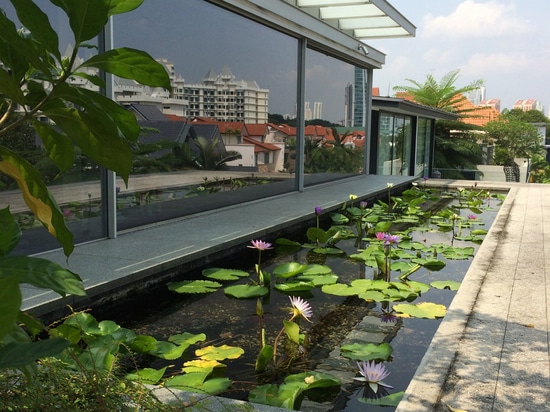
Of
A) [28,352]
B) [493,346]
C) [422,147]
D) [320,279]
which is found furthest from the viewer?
[422,147]

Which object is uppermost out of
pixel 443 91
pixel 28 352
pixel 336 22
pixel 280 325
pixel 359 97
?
pixel 336 22

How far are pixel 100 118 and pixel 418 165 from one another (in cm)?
2021

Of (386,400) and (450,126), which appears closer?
(386,400)

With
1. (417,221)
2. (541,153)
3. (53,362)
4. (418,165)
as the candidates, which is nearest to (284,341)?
(53,362)

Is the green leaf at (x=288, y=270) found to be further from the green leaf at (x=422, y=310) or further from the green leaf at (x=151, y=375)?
the green leaf at (x=151, y=375)

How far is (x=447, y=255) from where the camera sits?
6.08 metres

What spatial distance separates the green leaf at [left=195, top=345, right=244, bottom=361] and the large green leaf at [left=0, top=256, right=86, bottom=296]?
262 cm

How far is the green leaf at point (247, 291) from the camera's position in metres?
4.38

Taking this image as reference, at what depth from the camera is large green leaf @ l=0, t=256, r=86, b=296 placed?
0.58m

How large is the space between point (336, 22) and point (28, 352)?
1240cm

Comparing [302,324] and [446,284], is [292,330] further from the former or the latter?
[446,284]

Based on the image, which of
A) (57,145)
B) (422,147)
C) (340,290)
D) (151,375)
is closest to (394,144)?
(422,147)

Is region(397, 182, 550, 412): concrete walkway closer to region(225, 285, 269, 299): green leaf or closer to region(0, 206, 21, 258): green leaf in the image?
region(225, 285, 269, 299): green leaf

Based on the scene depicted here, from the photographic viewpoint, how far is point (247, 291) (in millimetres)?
4441
